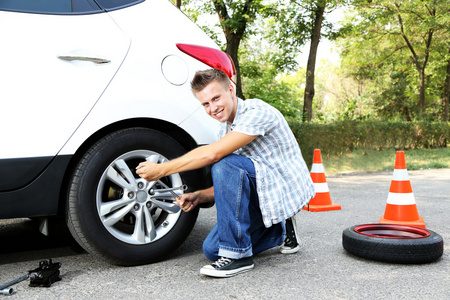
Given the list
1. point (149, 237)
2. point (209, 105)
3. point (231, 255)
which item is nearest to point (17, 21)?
point (209, 105)

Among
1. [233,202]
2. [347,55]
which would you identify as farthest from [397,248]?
[347,55]

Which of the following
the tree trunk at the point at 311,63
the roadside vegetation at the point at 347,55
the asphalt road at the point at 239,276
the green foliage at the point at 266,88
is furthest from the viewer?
the green foliage at the point at 266,88

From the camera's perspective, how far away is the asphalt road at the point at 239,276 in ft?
7.43

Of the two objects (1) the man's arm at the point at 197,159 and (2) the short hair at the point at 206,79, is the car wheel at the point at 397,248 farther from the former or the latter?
(2) the short hair at the point at 206,79

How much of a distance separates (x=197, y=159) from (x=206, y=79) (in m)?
0.48

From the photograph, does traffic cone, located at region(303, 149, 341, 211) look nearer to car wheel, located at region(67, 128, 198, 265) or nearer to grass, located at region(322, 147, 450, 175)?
car wheel, located at region(67, 128, 198, 265)

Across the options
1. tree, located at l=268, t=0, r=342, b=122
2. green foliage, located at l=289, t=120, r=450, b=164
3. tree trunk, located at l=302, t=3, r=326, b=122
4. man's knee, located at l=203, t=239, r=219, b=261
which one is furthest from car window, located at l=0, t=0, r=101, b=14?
tree trunk, located at l=302, t=3, r=326, b=122

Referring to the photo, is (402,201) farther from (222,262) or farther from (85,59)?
(85,59)

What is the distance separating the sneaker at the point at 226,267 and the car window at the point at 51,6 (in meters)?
1.63

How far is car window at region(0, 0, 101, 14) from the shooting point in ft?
8.00

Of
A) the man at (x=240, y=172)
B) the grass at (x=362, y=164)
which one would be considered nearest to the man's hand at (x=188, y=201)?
the man at (x=240, y=172)

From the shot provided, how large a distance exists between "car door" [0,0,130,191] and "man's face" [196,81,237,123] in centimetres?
54

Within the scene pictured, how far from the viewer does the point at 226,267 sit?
254 cm

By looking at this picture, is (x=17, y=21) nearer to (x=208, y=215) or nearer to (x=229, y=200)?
(x=229, y=200)
